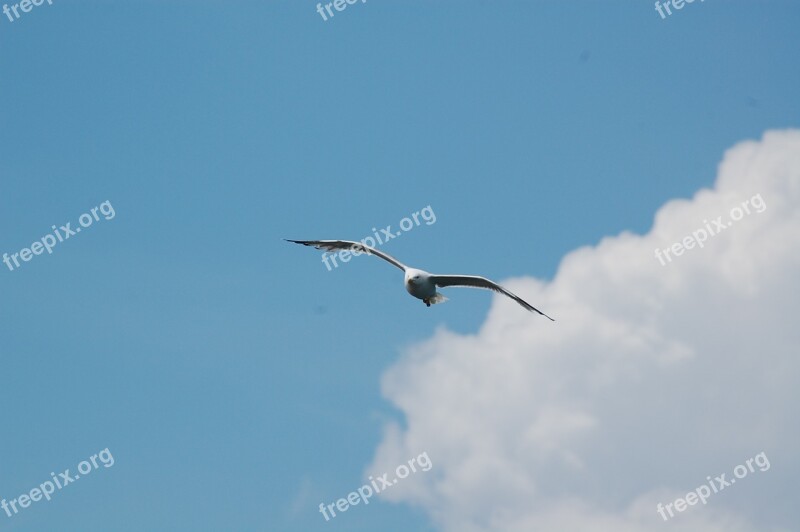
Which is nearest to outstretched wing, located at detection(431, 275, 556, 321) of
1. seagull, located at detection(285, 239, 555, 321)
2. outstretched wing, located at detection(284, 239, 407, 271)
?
seagull, located at detection(285, 239, 555, 321)

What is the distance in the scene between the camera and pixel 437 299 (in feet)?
176

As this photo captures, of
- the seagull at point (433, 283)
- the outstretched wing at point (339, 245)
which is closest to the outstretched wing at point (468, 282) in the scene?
the seagull at point (433, 283)

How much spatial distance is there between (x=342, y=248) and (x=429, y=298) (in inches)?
294

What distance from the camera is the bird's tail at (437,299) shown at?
53.5 meters

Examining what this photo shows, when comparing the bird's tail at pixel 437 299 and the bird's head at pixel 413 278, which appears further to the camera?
the bird's tail at pixel 437 299

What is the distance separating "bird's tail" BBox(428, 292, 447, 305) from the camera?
2106 inches

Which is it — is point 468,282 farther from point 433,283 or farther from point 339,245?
point 339,245

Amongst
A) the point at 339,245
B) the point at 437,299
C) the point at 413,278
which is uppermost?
the point at 339,245

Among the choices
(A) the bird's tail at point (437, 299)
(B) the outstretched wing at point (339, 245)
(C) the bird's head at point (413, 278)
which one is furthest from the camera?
(B) the outstretched wing at point (339, 245)

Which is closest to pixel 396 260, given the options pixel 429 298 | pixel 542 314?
pixel 429 298

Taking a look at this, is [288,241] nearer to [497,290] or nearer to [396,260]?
[396,260]

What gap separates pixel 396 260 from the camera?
2218 inches

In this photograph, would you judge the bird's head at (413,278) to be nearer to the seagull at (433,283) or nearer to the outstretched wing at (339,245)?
the seagull at (433,283)

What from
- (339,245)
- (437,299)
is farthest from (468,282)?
(339,245)
